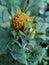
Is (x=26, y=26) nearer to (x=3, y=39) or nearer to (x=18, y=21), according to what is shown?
(x=18, y=21)

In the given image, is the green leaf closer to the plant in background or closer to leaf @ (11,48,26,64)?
the plant in background

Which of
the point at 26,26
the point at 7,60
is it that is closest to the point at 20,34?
the point at 26,26

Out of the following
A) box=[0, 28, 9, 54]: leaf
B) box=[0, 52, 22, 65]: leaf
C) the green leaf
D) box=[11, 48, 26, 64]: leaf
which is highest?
the green leaf

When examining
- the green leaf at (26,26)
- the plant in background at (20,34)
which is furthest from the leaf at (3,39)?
the green leaf at (26,26)

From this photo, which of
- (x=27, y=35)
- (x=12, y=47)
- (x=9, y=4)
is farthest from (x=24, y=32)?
(x=9, y=4)

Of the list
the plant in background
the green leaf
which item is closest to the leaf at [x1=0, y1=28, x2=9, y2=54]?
the plant in background

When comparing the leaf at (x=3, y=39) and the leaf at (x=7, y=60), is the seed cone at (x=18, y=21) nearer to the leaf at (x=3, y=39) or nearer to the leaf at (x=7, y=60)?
the leaf at (x=3, y=39)

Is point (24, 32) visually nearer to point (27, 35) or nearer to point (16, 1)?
point (27, 35)

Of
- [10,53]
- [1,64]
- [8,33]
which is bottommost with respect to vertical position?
[1,64]
